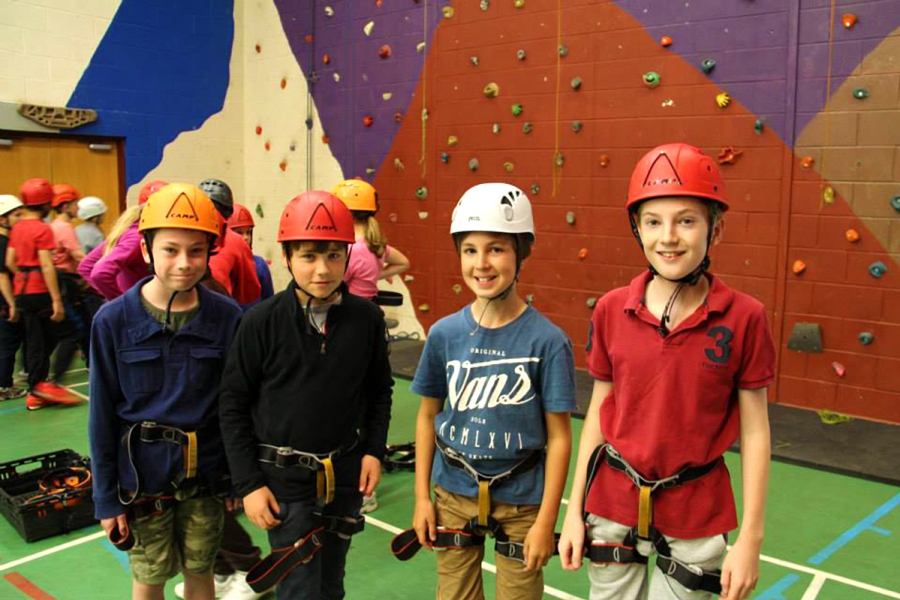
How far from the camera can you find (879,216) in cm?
521

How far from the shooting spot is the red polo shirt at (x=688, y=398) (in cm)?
176

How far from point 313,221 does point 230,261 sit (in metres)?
1.54

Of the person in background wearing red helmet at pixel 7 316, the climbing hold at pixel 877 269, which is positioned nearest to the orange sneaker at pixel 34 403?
the person in background wearing red helmet at pixel 7 316

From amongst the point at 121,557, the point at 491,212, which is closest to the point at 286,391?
the point at 491,212

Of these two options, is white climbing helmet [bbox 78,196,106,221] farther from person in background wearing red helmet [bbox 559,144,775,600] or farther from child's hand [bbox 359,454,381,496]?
person in background wearing red helmet [bbox 559,144,775,600]

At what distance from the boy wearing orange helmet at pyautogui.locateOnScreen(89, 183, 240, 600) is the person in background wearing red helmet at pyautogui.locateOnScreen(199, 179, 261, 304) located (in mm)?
1200

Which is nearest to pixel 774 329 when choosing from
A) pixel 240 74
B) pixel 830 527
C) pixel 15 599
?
pixel 830 527

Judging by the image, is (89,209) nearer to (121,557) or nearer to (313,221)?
(121,557)

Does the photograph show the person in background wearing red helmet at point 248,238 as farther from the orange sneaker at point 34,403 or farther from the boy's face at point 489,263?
the orange sneaker at point 34,403

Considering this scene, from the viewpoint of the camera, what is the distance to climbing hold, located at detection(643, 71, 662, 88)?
238 inches

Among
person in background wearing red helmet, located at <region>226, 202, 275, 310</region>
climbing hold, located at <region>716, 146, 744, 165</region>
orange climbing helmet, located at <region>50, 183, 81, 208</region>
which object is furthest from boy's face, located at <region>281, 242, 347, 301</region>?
orange climbing helmet, located at <region>50, 183, 81, 208</region>

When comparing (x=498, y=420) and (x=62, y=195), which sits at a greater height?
(x=62, y=195)

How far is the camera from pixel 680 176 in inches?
68.9

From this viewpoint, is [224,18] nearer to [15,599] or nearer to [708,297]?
[15,599]
